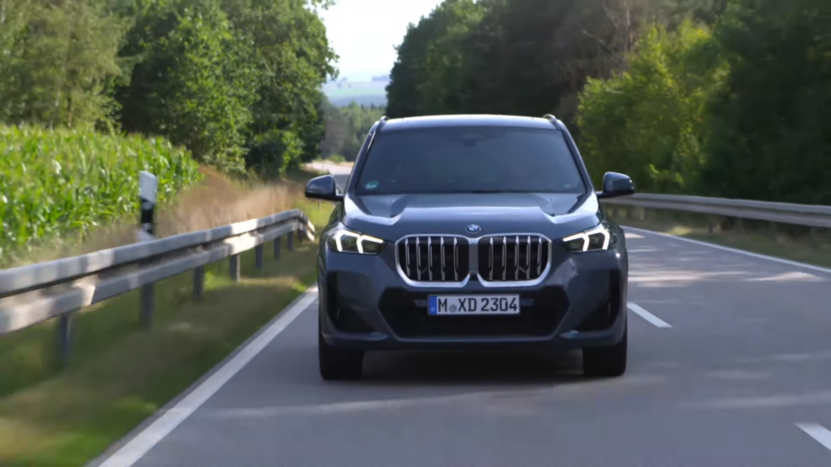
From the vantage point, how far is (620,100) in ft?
164

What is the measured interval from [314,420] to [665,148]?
3968cm

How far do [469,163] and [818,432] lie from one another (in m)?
3.43

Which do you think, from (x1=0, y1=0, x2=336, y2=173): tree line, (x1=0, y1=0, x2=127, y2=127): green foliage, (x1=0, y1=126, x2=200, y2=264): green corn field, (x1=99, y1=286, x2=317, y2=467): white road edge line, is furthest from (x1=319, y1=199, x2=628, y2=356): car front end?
(x1=0, y1=0, x2=127, y2=127): green foliage

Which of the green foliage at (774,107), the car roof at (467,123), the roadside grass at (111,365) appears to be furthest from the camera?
the green foliage at (774,107)

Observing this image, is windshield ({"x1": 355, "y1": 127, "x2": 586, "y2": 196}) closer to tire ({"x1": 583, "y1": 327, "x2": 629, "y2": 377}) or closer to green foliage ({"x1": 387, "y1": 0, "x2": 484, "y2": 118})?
tire ({"x1": 583, "y1": 327, "x2": 629, "y2": 377})

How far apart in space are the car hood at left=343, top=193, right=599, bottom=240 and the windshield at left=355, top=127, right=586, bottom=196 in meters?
0.22

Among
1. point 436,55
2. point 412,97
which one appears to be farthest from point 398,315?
point 412,97

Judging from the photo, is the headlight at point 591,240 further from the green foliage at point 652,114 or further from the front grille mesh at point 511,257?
the green foliage at point 652,114

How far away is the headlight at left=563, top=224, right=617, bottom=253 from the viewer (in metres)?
8.05

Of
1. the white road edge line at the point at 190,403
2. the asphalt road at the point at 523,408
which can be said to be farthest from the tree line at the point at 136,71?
the asphalt road at the point at 523,408

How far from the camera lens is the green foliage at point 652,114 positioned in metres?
44.5

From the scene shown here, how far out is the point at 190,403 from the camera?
25.2 ft

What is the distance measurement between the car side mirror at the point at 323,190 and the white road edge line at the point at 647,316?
127 inches

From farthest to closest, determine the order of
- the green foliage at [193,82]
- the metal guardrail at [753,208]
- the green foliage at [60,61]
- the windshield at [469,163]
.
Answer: the green foliage at [193,82]
the green foliage at [60,61]
the metal guardrail at [753,208]
the windshield at [469,163]
